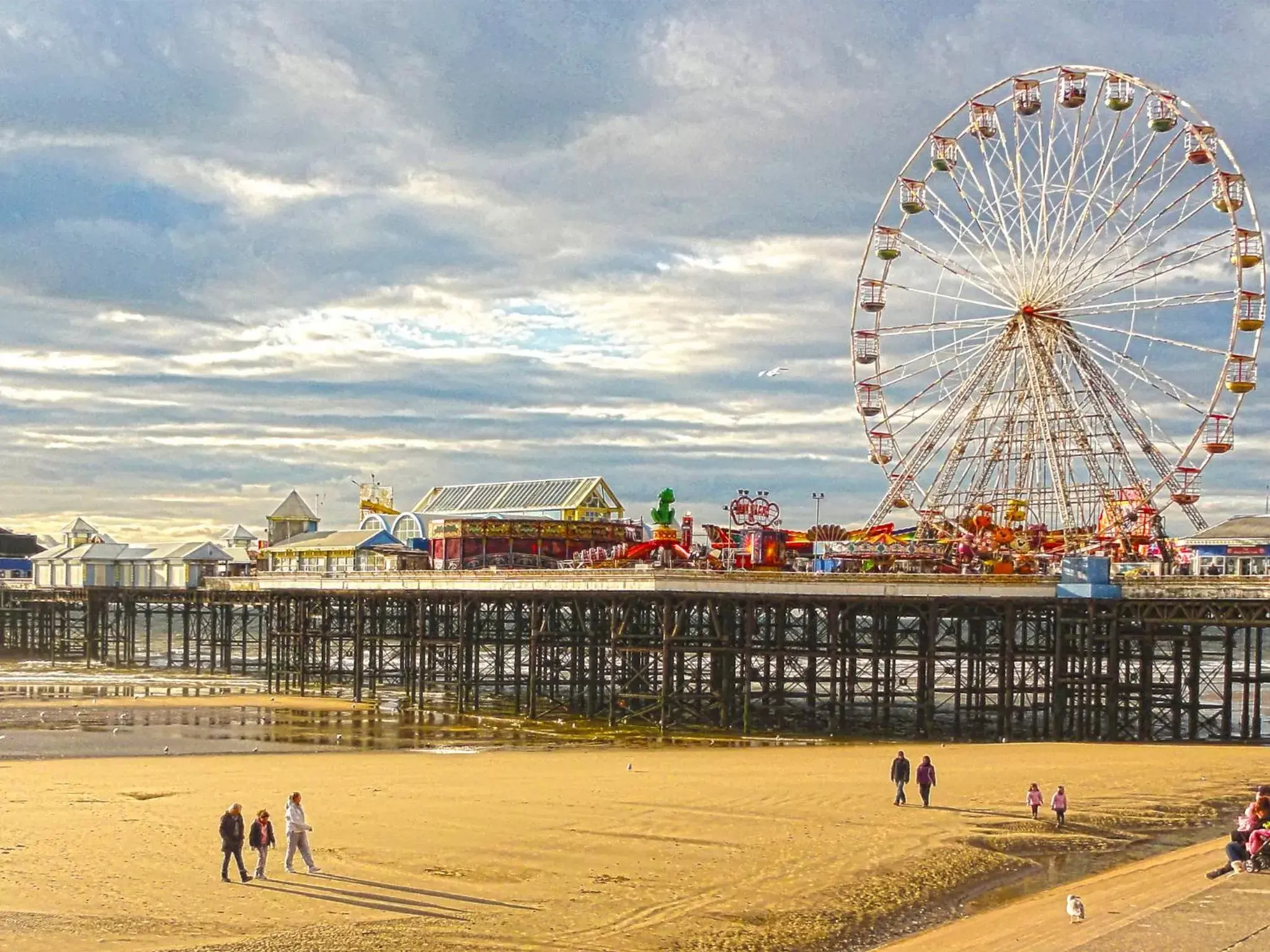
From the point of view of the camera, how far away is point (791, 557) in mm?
48625

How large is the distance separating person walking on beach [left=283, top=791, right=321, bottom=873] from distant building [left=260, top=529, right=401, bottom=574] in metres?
43.7

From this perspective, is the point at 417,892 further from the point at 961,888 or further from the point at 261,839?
the point at 961,888

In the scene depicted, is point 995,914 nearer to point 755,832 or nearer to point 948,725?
point 755,832

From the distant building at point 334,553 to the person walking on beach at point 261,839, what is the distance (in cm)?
4406

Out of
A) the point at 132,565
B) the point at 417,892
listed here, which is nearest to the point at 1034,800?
the point at 417,892

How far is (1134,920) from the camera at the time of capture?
18.0 metres

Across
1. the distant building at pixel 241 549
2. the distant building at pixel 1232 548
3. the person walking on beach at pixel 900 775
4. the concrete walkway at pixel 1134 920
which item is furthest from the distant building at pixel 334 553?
the concrete walkway at pixel 1134 920

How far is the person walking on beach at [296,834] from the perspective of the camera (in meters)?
19.8

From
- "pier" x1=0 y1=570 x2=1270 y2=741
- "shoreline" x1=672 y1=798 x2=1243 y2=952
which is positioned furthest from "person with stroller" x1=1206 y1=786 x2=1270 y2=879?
"pier" x1=0 y1=570 x2=1270 y2=741

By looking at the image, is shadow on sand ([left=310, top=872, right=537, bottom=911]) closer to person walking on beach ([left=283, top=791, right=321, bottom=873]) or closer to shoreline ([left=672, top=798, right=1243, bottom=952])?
person walking on beach ([left=283, top=791, right=321, bottom=873])

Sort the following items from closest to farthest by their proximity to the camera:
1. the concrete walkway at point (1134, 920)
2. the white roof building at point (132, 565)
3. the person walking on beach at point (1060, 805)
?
the concrete walkway at point (1134, 920)
the person walking on beach at point (1060, 805)
the white roof building at point (132, 565)

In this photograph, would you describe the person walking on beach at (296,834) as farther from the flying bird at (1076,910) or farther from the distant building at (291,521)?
the distant building at (291,521)

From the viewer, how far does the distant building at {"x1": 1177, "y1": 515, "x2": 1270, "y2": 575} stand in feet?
146

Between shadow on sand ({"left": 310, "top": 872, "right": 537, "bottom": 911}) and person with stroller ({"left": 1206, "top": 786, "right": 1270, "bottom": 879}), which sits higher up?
person with stroller ({"left": 1206, "top": 786, "right": 1270, "bottom": 879})
